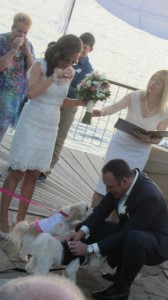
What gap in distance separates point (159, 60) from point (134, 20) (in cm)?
2704

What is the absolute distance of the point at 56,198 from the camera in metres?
6.07

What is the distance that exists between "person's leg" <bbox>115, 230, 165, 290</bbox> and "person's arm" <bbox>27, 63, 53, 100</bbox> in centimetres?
132

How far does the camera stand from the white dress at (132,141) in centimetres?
519

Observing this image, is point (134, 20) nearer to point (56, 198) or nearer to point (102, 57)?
point (56, 198)

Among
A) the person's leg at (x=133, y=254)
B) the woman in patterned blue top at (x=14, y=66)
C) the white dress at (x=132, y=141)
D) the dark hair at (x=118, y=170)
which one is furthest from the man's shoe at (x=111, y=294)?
the woman in patterned blue top at (x=14, y=66)

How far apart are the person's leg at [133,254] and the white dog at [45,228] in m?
0.52

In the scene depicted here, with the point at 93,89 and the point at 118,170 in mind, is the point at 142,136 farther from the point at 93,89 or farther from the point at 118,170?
the point at 118,170

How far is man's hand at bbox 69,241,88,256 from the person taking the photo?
3941mm

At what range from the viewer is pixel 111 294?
13.4ft

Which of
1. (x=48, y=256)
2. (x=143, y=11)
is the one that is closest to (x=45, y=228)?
(x=48, y=256)

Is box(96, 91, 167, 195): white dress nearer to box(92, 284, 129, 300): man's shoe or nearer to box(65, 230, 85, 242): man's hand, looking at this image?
box(65, 230, 85, 242): man's hand

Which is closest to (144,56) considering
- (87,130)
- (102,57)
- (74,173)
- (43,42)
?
(102,57)

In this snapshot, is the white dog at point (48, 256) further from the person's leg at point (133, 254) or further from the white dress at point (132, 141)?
the white dress at point (132, 141)

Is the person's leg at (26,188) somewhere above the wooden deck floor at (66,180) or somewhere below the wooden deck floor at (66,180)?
above
